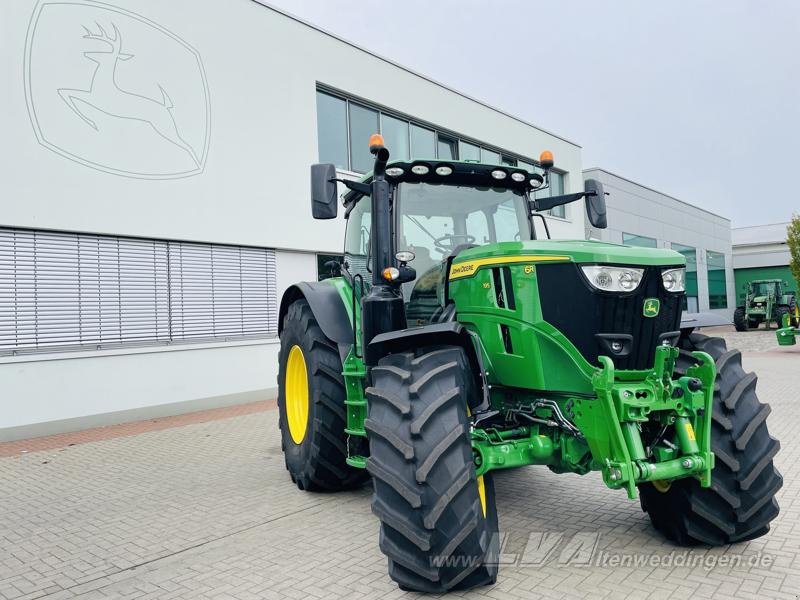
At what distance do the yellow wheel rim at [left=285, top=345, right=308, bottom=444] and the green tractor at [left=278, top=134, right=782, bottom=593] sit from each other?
1282 millimetres

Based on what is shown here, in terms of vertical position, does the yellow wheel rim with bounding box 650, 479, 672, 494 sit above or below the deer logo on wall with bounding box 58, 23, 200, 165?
below

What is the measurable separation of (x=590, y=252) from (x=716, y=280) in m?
37.9

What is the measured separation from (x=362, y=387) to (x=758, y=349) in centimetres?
1888

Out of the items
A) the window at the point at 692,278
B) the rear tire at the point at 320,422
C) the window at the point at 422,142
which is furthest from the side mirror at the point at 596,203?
the window at the point at 692,278

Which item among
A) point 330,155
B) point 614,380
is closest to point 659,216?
point 330,155

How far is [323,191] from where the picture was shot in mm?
4305

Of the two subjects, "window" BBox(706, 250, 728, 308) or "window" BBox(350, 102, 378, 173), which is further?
"window" BBox(706, 250, 728, 308)

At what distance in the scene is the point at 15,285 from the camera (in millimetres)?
7977

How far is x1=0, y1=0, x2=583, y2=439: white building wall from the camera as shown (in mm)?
8062

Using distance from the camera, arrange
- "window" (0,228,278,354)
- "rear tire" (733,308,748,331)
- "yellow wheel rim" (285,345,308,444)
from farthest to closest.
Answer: "rear tire" (733,308,748,331)
"window" (0,228,278,354)
"yellow wheel rim" (285,345,308,444)

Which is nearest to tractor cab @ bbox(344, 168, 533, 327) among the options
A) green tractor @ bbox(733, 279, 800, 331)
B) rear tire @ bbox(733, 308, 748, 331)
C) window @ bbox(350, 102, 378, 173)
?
window @ bbox(350, 102, 378, 173)

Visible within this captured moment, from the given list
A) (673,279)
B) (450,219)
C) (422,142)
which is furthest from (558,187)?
(673,279)

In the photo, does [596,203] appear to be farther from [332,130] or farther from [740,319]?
[740,319]

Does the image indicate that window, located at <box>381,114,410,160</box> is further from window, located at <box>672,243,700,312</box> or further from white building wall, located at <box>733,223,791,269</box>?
white building wall, located at <box>733,223,791,269</box>
